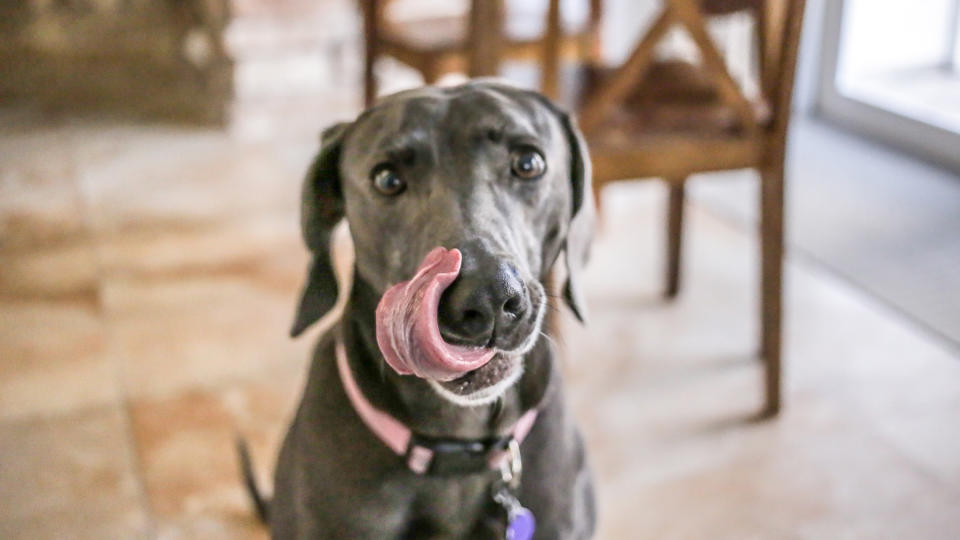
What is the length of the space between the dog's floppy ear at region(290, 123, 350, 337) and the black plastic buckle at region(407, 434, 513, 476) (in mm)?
254

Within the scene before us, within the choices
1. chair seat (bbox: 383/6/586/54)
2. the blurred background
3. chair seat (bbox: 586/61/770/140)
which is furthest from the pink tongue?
chair seat (bbox: 383/6/586/54)

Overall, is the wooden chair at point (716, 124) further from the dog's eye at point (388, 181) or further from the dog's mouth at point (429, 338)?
the dog's mouth at point (429, 338)

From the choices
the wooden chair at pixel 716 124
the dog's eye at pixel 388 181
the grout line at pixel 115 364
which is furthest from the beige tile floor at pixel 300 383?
the dog's eye at pixel 388 181

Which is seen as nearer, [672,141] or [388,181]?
[388,181]

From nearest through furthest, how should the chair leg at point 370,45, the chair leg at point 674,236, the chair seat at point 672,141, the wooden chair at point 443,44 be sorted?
the chair seat at point 672,141, the wooden chair at point 443,44, the chair leg at point 674,236, the chair leg at point 370,45

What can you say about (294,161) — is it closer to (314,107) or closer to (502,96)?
(314,107)

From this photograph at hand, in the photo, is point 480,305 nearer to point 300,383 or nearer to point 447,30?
point 300,383

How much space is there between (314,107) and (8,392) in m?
2.20

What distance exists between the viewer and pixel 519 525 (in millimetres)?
1229

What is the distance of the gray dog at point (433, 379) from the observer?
114cm

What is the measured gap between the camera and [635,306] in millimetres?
2521

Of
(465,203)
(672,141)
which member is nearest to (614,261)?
(672,141)

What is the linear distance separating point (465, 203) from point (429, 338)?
0.21 m

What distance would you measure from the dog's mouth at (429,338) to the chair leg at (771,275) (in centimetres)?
106
